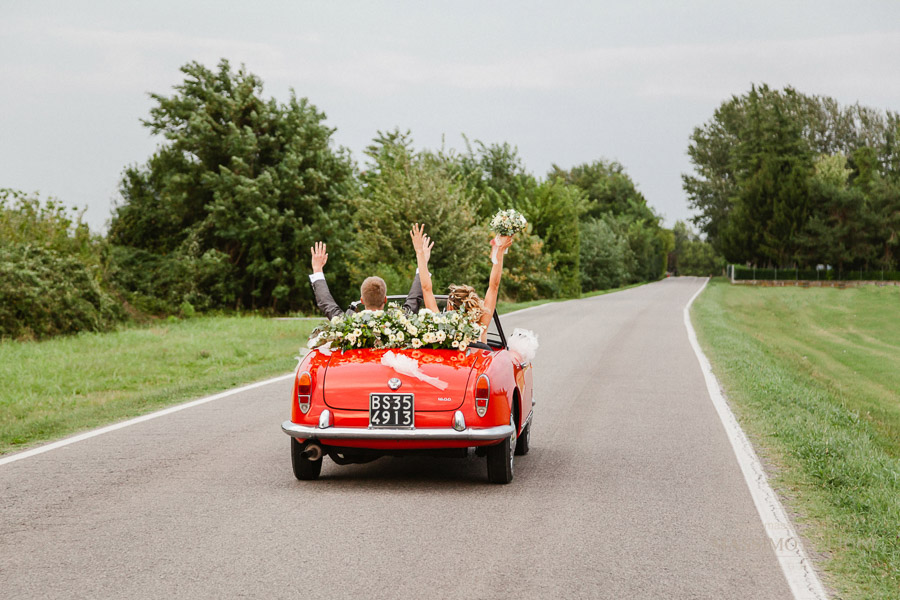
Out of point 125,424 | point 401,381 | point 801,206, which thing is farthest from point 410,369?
point 801,206

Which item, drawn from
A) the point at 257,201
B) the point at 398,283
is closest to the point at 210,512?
the point at 398,283

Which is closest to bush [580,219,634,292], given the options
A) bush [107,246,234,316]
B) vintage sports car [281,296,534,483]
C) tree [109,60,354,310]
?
tree [109,60,354,310]

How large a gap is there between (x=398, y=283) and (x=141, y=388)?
1532cm

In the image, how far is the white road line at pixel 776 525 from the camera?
4574 millimetres

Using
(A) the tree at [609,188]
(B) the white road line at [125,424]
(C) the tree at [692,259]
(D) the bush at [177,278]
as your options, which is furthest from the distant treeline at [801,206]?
(C) the tree at [692,259]

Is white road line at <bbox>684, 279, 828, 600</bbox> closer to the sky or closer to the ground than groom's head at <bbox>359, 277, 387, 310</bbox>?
closer to the ground

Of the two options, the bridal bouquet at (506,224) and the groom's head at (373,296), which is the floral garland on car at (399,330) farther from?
the bridal bouquet at (506,224)

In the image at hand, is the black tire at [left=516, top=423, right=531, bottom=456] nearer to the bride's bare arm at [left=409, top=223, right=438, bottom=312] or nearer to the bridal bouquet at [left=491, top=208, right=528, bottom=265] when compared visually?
the bride's bare arm at [left=409, top=223, right=438, bottom=312]

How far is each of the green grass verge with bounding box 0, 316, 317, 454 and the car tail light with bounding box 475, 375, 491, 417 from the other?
15.1ft

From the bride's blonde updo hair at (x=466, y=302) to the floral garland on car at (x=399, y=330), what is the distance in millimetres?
95

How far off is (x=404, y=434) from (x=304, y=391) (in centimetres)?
85

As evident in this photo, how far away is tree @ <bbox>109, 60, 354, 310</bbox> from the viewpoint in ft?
131

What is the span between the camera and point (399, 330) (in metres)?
6.87

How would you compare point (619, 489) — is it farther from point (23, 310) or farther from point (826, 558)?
point (23, 310)
